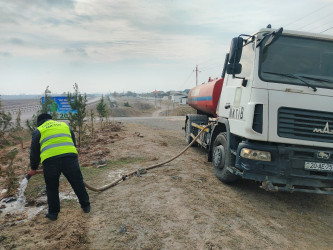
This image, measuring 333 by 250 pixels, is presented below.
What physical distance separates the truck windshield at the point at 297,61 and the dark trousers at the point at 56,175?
3.73 m

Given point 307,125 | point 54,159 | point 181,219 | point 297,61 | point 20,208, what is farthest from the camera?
point 297,61

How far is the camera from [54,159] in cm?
413

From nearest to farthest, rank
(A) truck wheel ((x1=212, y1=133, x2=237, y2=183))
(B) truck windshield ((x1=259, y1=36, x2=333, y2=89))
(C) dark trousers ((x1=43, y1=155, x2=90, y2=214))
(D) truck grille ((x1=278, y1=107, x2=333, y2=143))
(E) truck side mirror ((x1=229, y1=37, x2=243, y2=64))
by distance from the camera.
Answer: (C) dark trousers ((x1=43, y1=155, x2=90, y2=214)) → (D) truck grille ((x1=278, y1=107, x2=333, y2=143)) → (B) truck windshield ((x1=259, y1=36, x2=333, y2=89)) → (E) truck side mirror ((x1=229, y1=37, x2=243, y2=64)) → (A) truck wheel ((x1=212, y1=133, x2=237, y2=183))

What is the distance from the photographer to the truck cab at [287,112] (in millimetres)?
4375

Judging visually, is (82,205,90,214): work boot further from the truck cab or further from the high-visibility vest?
the truck cab

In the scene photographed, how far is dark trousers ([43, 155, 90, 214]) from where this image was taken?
4.14 metres

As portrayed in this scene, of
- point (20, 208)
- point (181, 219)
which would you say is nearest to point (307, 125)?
point (181, 219)

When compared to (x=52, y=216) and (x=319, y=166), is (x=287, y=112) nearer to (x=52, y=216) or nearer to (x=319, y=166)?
(x=319, y=166)

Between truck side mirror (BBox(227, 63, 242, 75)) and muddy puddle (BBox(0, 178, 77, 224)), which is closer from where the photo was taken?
muddy puddle (BBox(0, 178, 77, 224))

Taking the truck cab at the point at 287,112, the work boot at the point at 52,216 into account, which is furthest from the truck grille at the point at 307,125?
the work boot at the point at 52,216

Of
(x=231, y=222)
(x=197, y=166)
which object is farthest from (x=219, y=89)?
(x=231, y=222)

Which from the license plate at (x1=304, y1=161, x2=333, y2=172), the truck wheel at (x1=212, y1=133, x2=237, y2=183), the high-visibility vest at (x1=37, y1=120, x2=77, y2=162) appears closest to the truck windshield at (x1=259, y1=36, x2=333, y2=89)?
the license plate at (x1=304, y1=161, x2=333, y2=172)

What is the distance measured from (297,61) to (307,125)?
51.3 inches

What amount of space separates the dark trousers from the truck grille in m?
3.59
